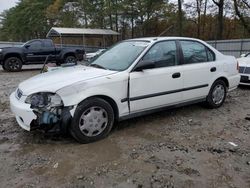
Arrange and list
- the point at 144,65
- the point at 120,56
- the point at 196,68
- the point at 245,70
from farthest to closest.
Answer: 1. the point at 245,70
2. the point at 196,68
3. the point at 120,56
4. the point at 144,65

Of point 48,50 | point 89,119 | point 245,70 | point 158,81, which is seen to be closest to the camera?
point 89,119

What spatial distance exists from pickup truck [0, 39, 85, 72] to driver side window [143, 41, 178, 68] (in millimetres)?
11216

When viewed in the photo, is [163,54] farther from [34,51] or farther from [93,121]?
[34,51]

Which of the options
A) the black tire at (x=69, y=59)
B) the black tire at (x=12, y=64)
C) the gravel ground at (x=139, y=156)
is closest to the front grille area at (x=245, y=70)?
the gravel ground at (x=139, y=156)

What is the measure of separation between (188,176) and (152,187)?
48cm

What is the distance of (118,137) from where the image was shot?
4422 mm

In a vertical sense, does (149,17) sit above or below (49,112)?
above

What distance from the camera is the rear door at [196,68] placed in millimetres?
5234

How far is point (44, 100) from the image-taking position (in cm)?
397

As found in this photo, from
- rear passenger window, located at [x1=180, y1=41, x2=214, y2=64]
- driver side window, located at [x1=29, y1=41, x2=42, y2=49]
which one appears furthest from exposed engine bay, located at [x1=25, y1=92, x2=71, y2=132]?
driver side window, located at [x1=29, y1=41, x2=42, y2=49]

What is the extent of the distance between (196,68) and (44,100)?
2847 mm

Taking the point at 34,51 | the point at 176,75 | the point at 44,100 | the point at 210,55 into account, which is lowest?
the point at 44,100

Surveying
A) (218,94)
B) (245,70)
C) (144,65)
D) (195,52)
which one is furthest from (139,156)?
(245,70)

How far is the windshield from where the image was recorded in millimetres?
4676
